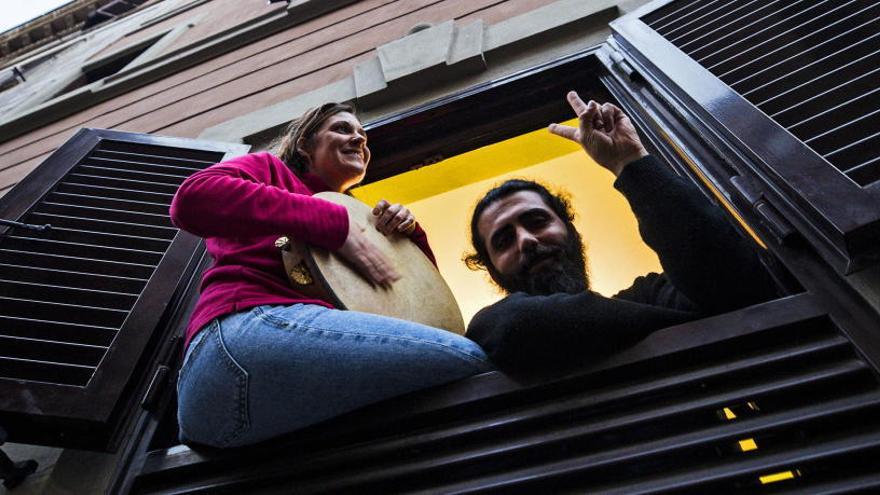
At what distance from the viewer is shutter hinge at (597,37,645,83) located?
2.30m

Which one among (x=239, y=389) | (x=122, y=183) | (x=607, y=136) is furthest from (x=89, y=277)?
(x=607, y=136)

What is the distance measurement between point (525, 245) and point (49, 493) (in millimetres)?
2043

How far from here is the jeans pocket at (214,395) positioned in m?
1.40

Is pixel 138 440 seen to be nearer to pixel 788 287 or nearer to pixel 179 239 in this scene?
pixel 179 239

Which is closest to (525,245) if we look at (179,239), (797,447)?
(797,447)

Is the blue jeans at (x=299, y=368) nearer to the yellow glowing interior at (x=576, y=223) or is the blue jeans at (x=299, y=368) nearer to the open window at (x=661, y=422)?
the open window at (x=661, y=422)

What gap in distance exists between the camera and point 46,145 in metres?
4.66

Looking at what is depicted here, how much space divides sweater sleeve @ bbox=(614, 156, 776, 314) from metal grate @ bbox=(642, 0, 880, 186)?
1.00ft

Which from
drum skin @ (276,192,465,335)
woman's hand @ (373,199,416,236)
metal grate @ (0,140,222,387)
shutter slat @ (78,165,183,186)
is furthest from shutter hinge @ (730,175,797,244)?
shutter slat @ (78,165,183,186)

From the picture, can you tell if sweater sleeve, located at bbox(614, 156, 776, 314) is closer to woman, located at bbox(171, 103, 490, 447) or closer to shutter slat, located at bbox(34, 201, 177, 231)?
woman, located at bbox(171, 103, 490, 447)

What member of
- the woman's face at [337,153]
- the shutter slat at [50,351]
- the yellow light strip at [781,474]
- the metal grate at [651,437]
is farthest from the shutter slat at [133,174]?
the yellow light strip at [781,474]

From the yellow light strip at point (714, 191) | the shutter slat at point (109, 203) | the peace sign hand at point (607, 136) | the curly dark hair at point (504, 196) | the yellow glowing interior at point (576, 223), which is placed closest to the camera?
the yellow light strip at point (714, 191)

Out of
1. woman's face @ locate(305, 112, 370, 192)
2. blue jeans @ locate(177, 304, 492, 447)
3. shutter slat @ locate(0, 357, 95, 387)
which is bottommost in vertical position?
blue jeans @ locate(177, 304, 492, 447)

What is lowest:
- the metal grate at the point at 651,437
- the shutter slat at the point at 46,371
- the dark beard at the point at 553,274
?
the metal grate at the point at 651,437
